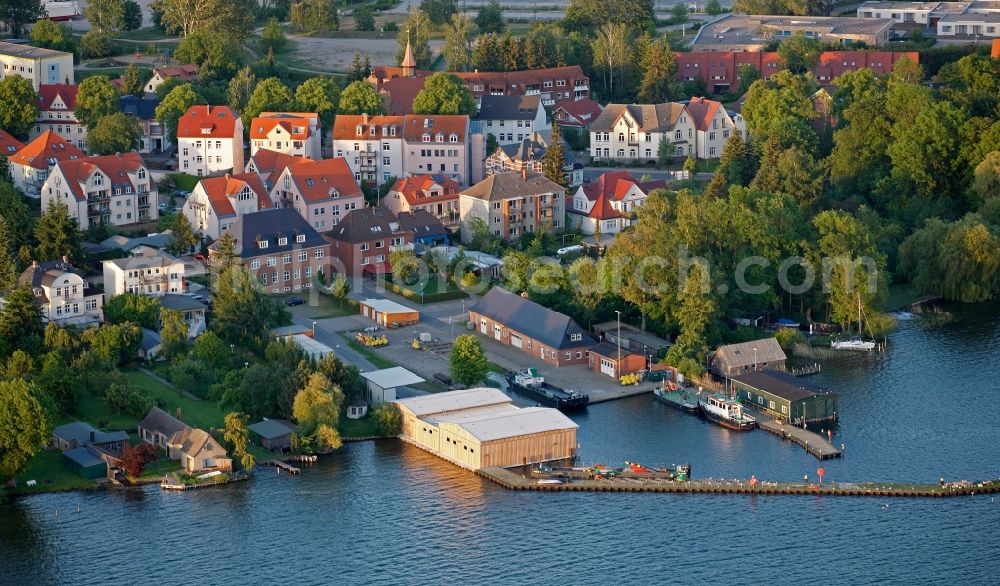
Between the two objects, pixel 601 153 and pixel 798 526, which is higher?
pixel 601 153

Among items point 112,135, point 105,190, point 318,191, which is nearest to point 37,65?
point 112,135

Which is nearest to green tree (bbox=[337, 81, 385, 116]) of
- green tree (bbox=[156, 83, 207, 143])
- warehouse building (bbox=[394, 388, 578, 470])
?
green tree (bbox=[156, 83, 207, 143])

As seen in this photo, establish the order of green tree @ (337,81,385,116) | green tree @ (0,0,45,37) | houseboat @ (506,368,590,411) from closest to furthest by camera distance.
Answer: houseboat @ (506,368,590,411) → green tree @ (337,81,385,116) → green tree @ (0,0,45,37)

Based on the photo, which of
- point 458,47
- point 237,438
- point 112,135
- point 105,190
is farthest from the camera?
point 458,47

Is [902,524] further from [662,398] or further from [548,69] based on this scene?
[548,69]

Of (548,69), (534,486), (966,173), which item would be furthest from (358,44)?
(534,486)

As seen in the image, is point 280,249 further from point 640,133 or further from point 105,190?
point 640,133

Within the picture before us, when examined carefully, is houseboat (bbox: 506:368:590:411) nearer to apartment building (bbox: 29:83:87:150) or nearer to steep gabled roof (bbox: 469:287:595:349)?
steep gabled roof (bbox: 469:287:595:349)
